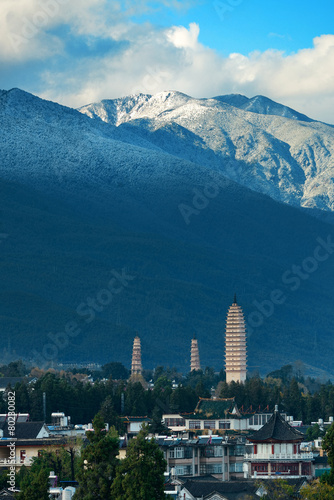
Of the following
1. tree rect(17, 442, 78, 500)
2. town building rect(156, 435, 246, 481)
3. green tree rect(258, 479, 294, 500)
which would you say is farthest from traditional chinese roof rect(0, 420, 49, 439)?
green tree rect(258, 479, 294, 500)

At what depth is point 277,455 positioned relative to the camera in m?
93.7

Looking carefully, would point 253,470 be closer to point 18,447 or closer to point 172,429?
point 18,447

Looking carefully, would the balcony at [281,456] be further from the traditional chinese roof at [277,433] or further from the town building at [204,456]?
the town building at [204,456]

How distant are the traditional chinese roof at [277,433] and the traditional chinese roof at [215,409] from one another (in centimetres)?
4517

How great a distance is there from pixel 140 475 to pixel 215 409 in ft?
245

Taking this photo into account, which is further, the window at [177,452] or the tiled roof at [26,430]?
the tiled roof at [26,430]

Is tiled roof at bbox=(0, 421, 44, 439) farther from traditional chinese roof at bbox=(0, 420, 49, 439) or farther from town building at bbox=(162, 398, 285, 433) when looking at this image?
town building at bbox=(162, 398, 285, 433)

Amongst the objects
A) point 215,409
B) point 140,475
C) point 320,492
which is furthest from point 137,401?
point 320,492

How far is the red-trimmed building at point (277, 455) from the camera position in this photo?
305 ft

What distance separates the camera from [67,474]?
97750 millimetres

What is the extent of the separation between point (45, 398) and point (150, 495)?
81059 mm

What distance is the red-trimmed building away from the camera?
3659 inches

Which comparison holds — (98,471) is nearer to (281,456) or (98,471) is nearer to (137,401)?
(281,456)

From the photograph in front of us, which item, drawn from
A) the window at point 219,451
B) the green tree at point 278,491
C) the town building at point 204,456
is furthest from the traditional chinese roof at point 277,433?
the window at point 219,451
